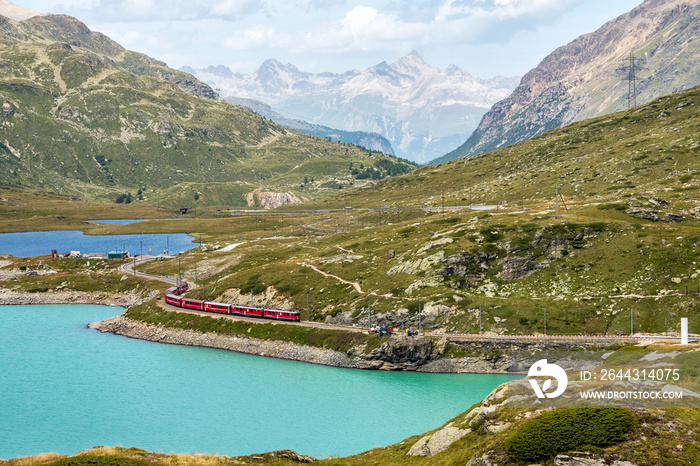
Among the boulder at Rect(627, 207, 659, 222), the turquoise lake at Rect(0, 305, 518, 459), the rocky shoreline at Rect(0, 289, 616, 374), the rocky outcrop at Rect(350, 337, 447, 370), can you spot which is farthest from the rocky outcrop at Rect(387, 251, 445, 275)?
the boulder at Rect(627, 207, 659, 222)

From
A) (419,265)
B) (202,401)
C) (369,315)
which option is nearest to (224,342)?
(202,401)

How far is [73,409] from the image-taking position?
111 metres

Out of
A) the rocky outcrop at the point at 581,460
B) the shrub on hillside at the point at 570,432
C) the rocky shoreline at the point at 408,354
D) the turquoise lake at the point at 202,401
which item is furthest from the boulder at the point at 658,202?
the rocky outcrop at the point at 581,460

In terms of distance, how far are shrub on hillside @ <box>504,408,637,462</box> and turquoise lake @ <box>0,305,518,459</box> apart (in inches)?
1963

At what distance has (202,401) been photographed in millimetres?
115250

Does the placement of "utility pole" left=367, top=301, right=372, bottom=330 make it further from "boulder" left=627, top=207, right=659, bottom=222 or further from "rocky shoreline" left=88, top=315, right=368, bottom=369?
"boulder" left=627, top=207, right=659, bottom=222

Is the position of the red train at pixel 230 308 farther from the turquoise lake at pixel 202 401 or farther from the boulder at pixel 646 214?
the boulder at pixel 646 214

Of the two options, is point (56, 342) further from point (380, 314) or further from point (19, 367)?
point (380, 314)

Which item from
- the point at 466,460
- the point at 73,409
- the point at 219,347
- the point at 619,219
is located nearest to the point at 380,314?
the point at 219,347

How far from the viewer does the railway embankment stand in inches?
4771

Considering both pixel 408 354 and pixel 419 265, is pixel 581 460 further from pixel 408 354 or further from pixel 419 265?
pixel 419 265

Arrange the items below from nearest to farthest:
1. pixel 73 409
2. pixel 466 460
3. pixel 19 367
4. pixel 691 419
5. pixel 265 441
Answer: pixel 691 419, pixel 466 460, pixel 265 441, pixel 73 409, pixel 19 367

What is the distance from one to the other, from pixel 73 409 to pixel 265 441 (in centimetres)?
4447

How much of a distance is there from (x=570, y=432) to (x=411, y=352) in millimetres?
89028
